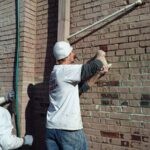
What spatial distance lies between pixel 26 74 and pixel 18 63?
20 centimetres

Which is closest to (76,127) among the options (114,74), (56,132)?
(56,132)

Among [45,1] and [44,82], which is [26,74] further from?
[45,1]

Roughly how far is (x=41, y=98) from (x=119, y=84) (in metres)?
1.30

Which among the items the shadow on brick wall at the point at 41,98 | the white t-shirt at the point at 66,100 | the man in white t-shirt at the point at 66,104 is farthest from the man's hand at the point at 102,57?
the shadow on brick wall at the point at 41,98

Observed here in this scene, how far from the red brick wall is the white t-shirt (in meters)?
0.41

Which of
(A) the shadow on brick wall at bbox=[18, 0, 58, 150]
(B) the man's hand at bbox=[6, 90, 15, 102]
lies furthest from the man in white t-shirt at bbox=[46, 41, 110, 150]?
(B) the man's hand at bbox=[6, 90, 15, 102]

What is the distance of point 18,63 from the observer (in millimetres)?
4418

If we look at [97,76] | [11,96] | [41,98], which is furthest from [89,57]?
[11,96]

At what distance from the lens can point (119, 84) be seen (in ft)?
11.9

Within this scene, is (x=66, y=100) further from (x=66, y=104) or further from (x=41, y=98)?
(x=41, y=98)

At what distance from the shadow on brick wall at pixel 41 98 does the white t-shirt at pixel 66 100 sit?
808 mm

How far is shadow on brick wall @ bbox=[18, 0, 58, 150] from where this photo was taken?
14.3ft

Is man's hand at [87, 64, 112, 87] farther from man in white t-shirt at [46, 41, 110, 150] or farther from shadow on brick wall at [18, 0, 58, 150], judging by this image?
shadow on brick wall at [18, 0, 58, 150]

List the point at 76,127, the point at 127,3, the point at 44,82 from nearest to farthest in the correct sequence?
the point at 76,127, the point at 127,3, the point at 44,82
